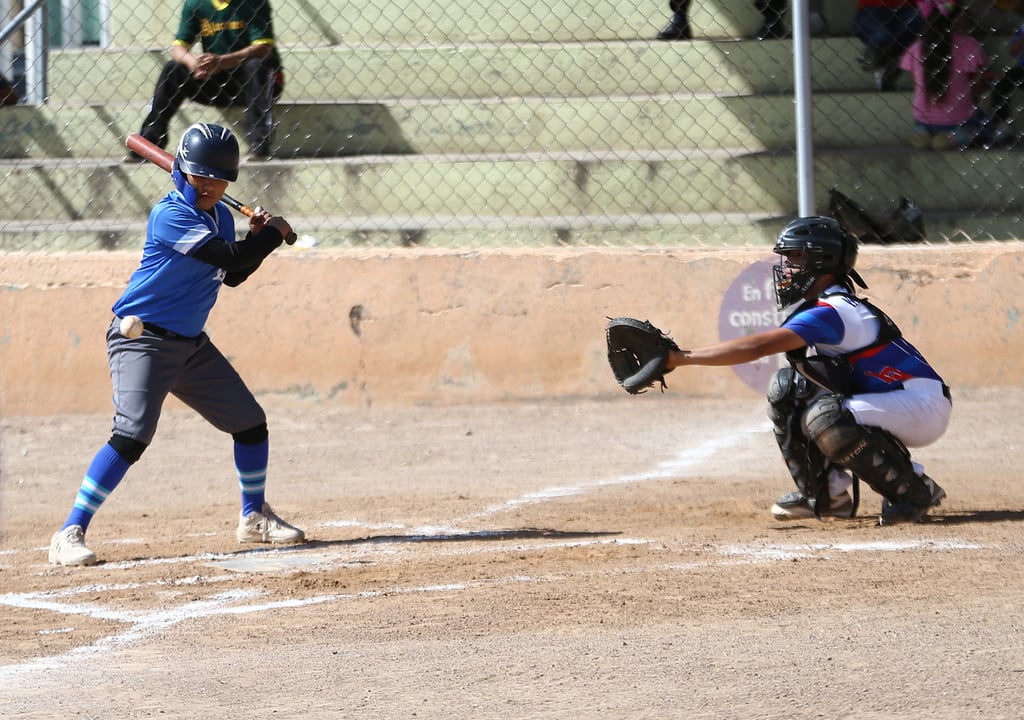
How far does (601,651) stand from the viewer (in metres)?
4.02

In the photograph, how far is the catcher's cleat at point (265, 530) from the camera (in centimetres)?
600

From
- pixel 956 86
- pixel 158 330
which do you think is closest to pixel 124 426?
pixel 158 330

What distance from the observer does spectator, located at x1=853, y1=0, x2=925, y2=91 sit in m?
10.1

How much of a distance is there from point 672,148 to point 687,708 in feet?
23.1

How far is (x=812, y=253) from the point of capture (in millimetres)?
5531

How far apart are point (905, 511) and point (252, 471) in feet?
9.16

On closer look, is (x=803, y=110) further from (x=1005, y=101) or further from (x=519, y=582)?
(x=519, y=582)

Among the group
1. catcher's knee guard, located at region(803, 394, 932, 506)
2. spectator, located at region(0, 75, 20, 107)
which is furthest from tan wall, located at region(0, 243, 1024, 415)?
catcher's knee guard, located at region(803, 394, 932, 506)

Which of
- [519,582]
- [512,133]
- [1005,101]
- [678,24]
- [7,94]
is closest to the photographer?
[519,582]

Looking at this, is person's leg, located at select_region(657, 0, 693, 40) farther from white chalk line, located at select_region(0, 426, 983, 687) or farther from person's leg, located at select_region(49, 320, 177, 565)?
person's leg, located at select_region(49, 320, 177, 565)

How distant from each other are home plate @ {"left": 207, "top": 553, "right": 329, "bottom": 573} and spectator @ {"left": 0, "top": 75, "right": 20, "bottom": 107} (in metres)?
6.31

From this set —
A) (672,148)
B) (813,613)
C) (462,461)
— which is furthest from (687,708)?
(672,148)

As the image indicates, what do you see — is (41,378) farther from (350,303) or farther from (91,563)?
(91,563)

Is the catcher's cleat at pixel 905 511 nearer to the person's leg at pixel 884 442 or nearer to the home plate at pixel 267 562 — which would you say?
the person's leg at pixel 884 442
